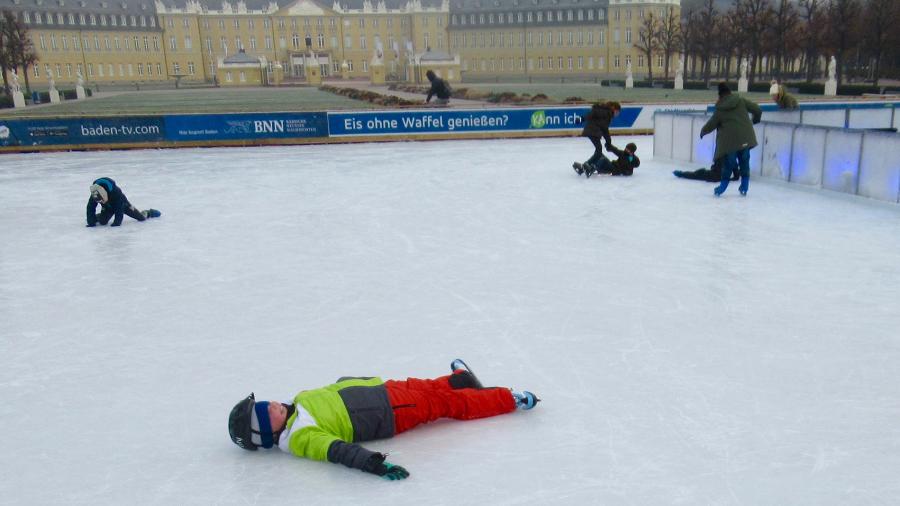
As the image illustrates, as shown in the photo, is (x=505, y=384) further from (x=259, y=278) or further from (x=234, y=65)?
(x=234, y=65)

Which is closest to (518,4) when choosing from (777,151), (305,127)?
(305,127)

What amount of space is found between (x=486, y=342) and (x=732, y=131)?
6.88 metres

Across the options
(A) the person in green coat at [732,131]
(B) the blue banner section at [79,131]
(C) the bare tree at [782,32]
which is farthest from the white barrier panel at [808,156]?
(C) the bare tree at [782,32]

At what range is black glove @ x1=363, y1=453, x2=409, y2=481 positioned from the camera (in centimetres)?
350

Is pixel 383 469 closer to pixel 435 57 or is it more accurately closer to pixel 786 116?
pixel 786 116

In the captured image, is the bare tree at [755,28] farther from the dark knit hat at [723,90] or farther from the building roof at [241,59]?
the building roof at [241,59]

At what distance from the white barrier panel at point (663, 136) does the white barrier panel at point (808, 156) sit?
3.45 meters

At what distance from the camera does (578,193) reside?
1139 cm

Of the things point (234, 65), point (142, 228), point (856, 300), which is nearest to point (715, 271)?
point (856, 300)

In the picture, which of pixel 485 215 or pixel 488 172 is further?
pixel 488 172

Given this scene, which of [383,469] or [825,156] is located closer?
[383,469]

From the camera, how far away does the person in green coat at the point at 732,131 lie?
10492mm

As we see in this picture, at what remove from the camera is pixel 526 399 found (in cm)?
421

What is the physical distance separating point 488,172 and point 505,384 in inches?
384
